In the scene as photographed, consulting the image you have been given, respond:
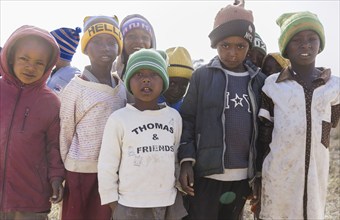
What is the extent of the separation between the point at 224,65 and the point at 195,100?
0.34 meters

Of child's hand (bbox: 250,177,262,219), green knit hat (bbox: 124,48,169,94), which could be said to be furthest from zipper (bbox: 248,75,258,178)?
green knit hat (bbox: 124,48,169,94)

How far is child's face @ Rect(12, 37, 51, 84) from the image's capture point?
8.07 ft

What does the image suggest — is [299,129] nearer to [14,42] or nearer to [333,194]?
[14,42]

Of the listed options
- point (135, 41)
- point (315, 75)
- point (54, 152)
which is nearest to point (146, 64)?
point (54, 152)

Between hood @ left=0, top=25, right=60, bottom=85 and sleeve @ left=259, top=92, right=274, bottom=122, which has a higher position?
hood @ left=0, top=25, right=60, bottom=85

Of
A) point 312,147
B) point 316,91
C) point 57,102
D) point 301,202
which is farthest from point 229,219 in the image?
point 57,102

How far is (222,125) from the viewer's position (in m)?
2.49

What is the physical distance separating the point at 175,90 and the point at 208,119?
573 mm

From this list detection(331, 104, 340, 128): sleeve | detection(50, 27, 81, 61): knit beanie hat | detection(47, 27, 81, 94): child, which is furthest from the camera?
detection(50, 27, 81, 61): knit beanie hat

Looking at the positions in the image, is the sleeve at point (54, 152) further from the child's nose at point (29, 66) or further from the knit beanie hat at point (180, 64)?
the knit beanie hat at point (180, 64)

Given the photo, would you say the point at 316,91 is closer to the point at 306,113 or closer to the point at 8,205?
the point at 306,113

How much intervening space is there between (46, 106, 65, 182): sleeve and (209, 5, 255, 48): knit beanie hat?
1258 millimetres

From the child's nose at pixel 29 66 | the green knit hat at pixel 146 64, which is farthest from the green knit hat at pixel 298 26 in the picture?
the child's nose at pixel 29 66

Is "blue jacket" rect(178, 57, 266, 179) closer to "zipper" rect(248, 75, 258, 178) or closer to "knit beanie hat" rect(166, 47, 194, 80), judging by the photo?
"zipper" rect(248, 75, 258, 178)
